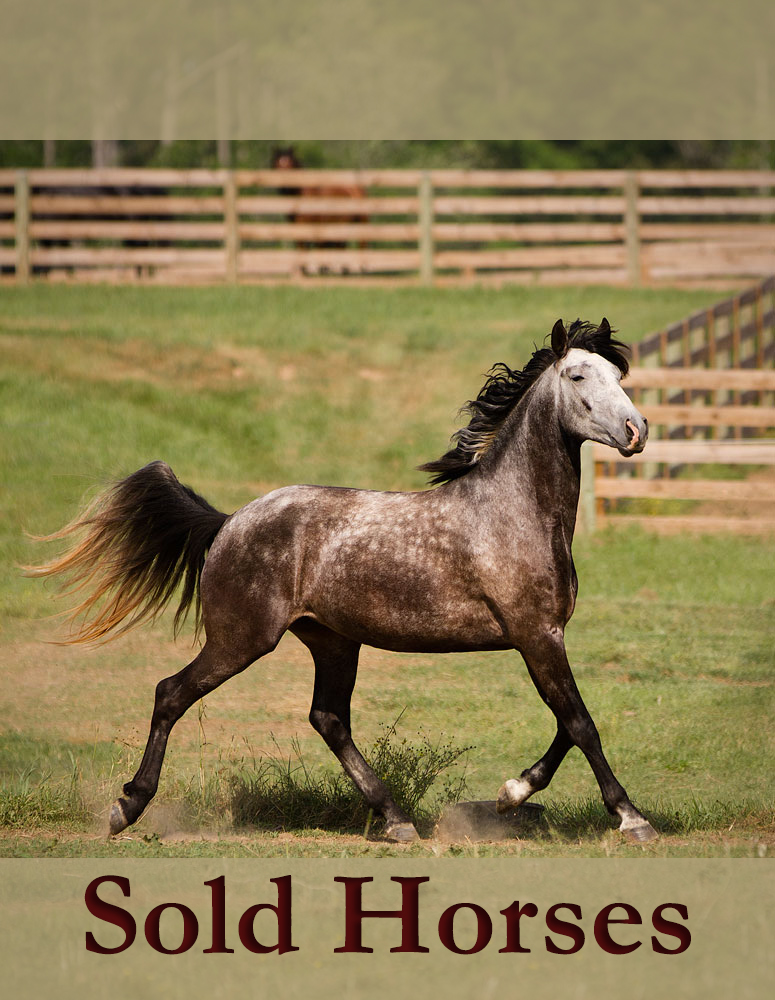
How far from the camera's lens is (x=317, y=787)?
24.1 feet

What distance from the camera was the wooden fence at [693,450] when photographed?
14.4 m

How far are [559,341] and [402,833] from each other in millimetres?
2395

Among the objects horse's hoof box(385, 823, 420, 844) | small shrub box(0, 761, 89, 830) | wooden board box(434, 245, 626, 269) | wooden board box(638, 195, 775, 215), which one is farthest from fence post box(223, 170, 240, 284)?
horse's hoof box(385, 823, 420, 844)

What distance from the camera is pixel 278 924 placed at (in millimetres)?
5355

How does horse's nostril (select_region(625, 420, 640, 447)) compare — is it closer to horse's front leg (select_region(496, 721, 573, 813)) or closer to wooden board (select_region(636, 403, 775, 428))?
horse's front leg (select_region(496, 721, 573, 813))

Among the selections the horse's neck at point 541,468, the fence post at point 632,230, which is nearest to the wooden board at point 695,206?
the fence post at point 632,230

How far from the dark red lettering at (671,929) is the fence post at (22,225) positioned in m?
19.2

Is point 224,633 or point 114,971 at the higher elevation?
point 224,633

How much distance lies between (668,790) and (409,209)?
16.3m
